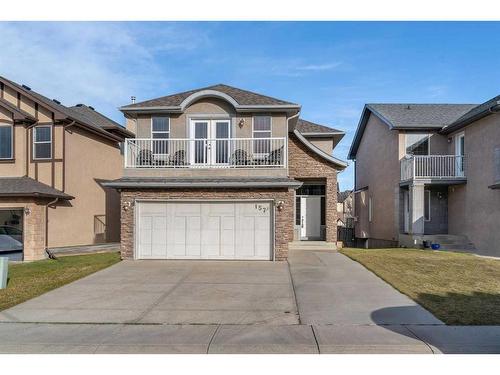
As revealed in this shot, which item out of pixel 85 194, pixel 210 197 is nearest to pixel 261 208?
pixel 210 197

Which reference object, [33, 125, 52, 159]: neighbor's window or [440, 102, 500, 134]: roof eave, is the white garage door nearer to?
[33, 125, 52, 159]: neighbor's window

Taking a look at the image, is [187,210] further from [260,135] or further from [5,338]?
[5,338]

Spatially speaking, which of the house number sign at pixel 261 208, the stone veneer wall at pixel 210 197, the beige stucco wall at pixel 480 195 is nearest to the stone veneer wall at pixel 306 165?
the stone veneer wall at pixel 210 197

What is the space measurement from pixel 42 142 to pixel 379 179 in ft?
61.6

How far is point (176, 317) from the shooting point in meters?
7.70

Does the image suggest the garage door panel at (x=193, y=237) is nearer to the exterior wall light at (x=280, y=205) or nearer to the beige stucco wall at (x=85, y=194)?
the exterior wall light at (x=280, y=205)

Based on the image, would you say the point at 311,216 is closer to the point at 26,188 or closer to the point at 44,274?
the point at 44,274

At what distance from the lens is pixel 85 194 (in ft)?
64.5

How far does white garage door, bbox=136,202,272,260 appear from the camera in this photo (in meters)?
14.9

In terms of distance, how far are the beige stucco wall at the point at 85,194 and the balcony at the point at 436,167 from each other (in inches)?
634

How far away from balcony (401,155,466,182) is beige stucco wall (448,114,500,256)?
1.87 feet

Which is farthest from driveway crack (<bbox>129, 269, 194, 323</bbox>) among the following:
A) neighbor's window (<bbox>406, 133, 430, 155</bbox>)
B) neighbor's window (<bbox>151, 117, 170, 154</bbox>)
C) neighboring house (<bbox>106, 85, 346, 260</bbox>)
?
neighbor's window (<bbox>406, 133, 430, 155</bbox>)

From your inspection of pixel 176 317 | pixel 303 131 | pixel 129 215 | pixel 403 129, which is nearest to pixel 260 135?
pixel 303 131

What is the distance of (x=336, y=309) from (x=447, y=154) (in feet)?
53.7
